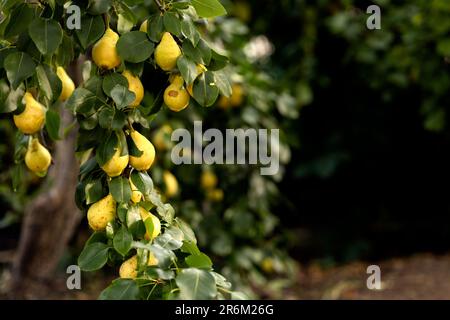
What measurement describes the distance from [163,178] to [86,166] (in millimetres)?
1107

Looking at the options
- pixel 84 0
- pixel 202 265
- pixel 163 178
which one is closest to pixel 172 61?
pixel 84 0

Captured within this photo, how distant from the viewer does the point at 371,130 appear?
11.0 feet

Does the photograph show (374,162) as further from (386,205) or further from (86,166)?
(86,166)

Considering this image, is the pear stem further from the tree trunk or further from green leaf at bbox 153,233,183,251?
the tree trunk

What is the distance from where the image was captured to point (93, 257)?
0.90m

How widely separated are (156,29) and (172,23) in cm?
3

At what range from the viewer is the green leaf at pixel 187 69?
3.07 ft

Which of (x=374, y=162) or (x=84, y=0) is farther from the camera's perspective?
(x=374, y=162)

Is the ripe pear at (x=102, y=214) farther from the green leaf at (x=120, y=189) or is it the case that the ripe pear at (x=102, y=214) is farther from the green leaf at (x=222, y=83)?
the green leaf at (x=222, y=83)

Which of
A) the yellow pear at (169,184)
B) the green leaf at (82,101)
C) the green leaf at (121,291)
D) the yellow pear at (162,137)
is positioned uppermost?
the yellow pear at (162,137)

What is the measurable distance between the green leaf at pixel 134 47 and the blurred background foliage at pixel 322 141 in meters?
1.15

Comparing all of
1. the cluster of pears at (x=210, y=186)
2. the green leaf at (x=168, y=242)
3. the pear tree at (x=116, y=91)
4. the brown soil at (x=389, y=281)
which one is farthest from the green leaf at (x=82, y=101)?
the brown soil at (x=389, y=281)

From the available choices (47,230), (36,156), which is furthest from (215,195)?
(36,156)

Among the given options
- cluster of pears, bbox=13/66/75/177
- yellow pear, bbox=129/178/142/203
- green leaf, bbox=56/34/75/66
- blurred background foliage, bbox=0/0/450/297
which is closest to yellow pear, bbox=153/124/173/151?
blurred background foliage, bbox=0/0/450/297
